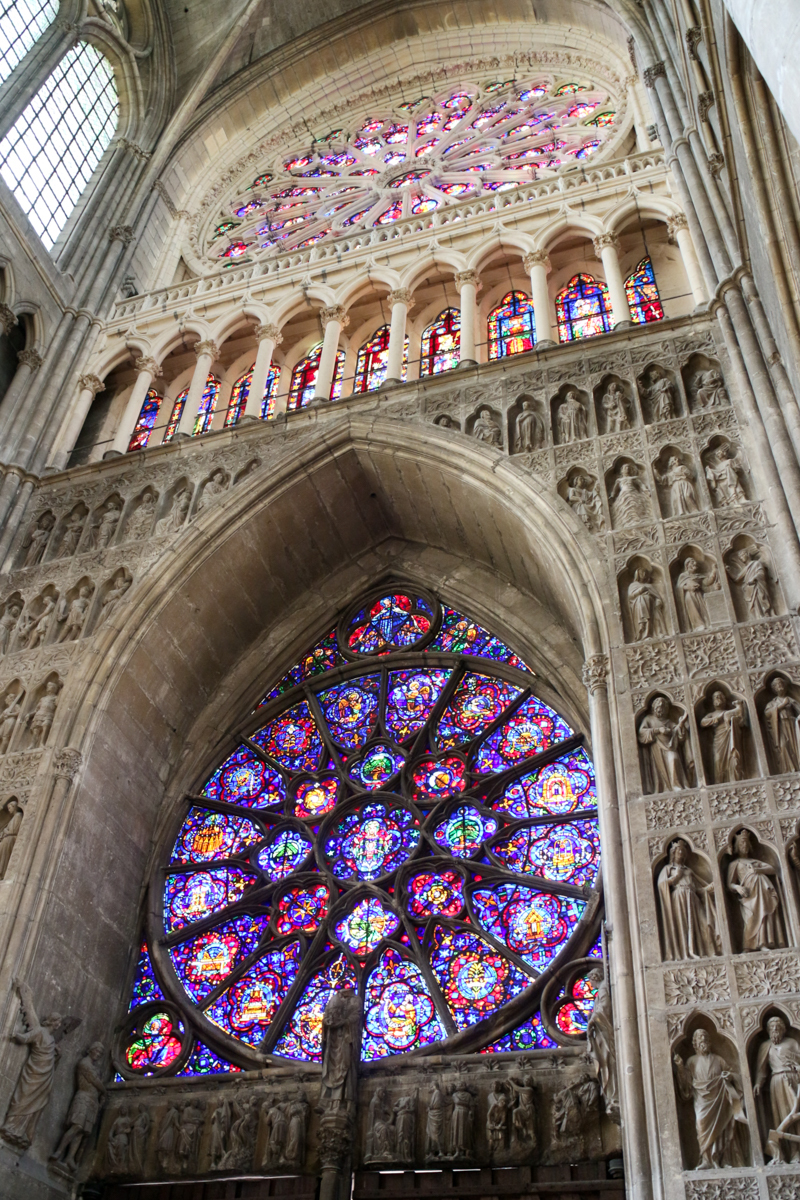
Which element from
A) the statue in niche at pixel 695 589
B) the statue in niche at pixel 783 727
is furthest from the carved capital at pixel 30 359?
the statue in niche at pixel 783 727

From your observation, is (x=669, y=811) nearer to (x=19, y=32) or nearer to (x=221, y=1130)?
(x=221, y=1130)

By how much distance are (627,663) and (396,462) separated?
141 inches

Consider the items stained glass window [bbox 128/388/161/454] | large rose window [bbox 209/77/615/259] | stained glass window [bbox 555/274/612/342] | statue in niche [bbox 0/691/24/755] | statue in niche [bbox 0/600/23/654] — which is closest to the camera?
statue in niche [bbox 0/691/24/755]

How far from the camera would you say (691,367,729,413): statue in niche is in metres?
9.07

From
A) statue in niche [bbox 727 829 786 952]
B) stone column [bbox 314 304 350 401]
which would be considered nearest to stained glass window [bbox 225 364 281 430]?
stone column [bbox 314 304 350 401]

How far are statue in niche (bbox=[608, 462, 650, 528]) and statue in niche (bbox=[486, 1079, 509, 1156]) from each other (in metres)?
4.22

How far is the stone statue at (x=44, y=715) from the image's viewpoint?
8906 mm

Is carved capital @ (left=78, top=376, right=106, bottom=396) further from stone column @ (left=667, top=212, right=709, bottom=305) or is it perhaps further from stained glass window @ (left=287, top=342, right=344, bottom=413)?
stone column @ (left=667, top=212, right=709, bottom=305)

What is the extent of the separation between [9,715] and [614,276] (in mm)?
7189

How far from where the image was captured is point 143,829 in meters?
9.60

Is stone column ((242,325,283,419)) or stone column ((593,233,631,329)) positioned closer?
stone column ((593,233,631,329))

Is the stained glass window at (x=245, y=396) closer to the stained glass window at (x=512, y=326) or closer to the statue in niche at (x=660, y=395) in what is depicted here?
the stained glass window at (x=512, y=326)

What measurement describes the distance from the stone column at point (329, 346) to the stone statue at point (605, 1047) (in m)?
6.63

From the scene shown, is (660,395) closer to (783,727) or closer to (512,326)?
(512,326)
